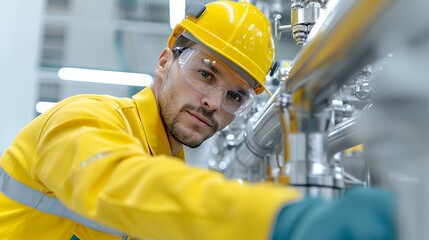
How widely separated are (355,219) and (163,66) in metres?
1.06

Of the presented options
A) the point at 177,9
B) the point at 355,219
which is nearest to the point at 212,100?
the point at 355,219

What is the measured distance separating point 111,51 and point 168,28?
0.50 meters

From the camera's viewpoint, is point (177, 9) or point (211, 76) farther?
point (177, 9)

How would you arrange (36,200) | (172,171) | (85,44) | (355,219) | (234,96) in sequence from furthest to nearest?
(85,44), (234,96), (36,200), (172,171), (355,219)

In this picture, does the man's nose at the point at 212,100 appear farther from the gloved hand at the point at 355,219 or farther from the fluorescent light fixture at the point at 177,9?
the fluorescent light fixture at the point at 177,9

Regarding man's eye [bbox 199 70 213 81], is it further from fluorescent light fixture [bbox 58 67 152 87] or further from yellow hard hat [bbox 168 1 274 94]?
fluorescent light fixture [bbox 58 67 152 87]

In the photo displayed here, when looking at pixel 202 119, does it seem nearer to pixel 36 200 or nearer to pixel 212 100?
pixel 212 100

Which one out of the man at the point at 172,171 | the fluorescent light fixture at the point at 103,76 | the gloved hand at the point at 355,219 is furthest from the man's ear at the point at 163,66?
the fluorescent light fixture at the point at 103,76

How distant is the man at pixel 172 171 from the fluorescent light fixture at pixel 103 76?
7.72 ft

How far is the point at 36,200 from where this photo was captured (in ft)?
2.95

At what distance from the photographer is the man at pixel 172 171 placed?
0.36 metres

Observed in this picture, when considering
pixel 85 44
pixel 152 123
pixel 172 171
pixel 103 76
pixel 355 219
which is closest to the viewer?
pixel 355 219

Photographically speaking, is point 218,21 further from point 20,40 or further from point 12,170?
point 20,40

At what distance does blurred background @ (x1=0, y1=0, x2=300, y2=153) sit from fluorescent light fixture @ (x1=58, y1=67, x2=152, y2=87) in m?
0.03
